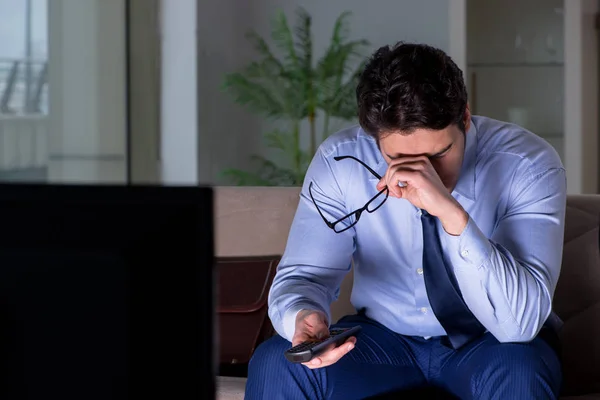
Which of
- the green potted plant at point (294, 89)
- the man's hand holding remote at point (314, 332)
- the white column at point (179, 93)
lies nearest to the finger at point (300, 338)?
the man's hand holding remote at point (314, 332)

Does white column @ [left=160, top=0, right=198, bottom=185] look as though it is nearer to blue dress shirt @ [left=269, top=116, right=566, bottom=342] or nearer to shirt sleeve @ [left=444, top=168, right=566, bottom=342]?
blue dress shirt @ [left=269, top=116, right=566, bottom=342]

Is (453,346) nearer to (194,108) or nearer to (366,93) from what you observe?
(366,93)

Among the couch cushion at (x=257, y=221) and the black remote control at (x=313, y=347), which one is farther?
the couch cushion at (x=257, y=221)

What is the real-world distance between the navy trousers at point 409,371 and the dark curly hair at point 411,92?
1.37ft

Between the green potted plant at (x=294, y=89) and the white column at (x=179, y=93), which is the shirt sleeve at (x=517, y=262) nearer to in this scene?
the green potted plant at (x=294, y=89)

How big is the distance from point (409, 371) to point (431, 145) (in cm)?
45

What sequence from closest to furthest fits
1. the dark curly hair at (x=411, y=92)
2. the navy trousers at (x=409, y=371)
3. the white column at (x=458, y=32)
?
the navy trousers at (x=409, y=371) → the dark curly hair at (x=411, y=92) → the white column at (x=458, y=32)

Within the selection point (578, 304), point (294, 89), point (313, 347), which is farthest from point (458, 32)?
point (313, 347)

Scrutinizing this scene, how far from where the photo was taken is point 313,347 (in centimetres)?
130

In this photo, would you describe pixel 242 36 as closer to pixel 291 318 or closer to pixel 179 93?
pixel 179 93

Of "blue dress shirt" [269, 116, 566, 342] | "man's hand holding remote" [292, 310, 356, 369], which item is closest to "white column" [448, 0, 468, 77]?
"blue dress shirt" [269, 116, 566, 342]

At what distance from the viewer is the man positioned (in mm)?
1469

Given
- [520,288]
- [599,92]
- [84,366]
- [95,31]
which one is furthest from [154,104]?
[84,366]

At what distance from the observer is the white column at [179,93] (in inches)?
210
